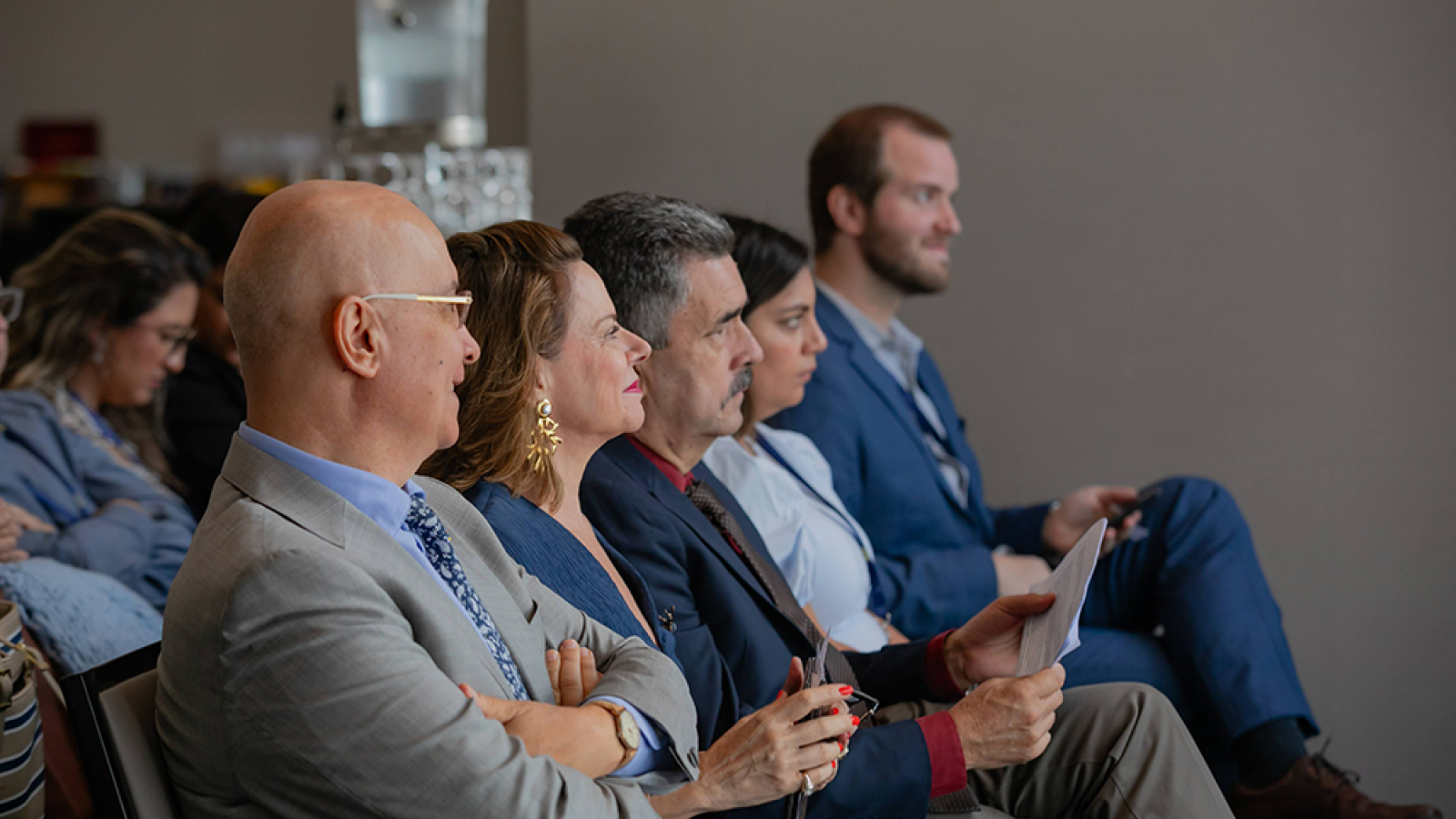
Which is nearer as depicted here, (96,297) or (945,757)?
(945,757)

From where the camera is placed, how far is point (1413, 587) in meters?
3.29

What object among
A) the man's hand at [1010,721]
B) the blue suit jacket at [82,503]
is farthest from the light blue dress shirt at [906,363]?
the blue suit jacket at [82,503]

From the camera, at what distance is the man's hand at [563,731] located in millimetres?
1061

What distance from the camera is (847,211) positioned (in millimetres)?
3141

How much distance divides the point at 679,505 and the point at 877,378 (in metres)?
1.19

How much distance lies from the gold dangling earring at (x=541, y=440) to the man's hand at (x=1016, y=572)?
4.32 feet

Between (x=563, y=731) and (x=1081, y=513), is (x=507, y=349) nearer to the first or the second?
(x=563, y=731)

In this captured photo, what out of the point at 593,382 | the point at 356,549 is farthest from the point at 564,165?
the point at 356,549

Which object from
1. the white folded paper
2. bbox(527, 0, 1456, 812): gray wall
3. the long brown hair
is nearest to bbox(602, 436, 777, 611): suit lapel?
the white folded paper

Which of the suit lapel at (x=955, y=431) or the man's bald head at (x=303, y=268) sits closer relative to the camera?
the man's bald head at (x=303, y=268)

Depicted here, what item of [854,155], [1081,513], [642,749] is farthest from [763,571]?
[854,155]

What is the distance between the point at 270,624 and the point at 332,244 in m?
0.33

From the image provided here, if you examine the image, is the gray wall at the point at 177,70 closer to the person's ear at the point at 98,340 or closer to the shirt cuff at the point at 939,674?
the person's ear at the point at 98,340

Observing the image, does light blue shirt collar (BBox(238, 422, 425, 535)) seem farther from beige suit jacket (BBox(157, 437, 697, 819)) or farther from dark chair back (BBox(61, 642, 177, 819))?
dark chair back (BBox(61, 642, 177, 819))
